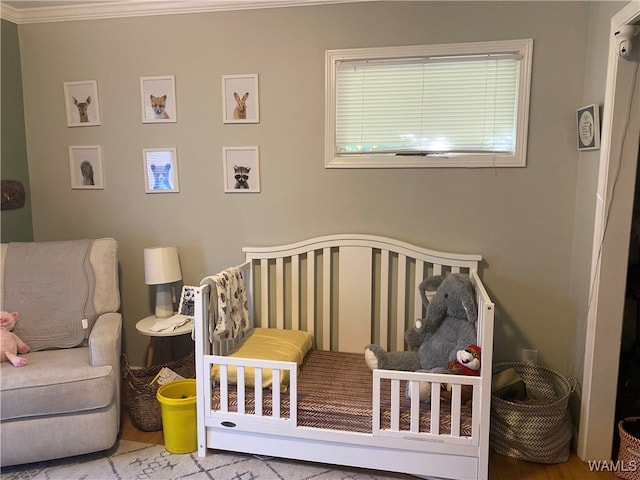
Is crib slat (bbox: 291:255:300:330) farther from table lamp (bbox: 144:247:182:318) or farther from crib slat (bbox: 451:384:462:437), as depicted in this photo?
crib slat (bbox: 451:384:462:437)

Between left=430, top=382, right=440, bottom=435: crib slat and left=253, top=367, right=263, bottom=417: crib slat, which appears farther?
left=253, top=367, right=263, bottom=417: crib slat

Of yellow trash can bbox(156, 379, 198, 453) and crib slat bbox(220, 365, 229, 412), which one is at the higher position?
crib slat bbox(220, 365, 229, 412)

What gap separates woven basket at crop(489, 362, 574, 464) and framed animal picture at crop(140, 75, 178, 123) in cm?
240

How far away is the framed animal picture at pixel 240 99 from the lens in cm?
266

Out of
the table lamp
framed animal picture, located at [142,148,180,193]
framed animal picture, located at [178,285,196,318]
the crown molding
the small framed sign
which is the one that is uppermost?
the crown molding

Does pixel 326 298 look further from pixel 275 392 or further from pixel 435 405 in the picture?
pixel 435 405

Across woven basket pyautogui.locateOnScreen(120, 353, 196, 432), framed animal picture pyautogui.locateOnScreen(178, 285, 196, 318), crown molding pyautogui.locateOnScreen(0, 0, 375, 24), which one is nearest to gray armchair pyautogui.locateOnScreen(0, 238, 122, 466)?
woven basket pyautogui.locateOnScreen(120, 353, 196, 432)

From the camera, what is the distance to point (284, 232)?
2.73m

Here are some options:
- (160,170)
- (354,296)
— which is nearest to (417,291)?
(354,296)

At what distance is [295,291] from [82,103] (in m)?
1.79

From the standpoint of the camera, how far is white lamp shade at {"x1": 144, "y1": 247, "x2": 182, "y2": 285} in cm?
268

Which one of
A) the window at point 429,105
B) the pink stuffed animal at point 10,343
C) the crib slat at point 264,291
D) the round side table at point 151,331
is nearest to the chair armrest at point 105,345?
the round side table at point 151,331

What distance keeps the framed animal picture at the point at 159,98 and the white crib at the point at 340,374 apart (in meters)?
0.98

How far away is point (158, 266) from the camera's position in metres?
2.68
